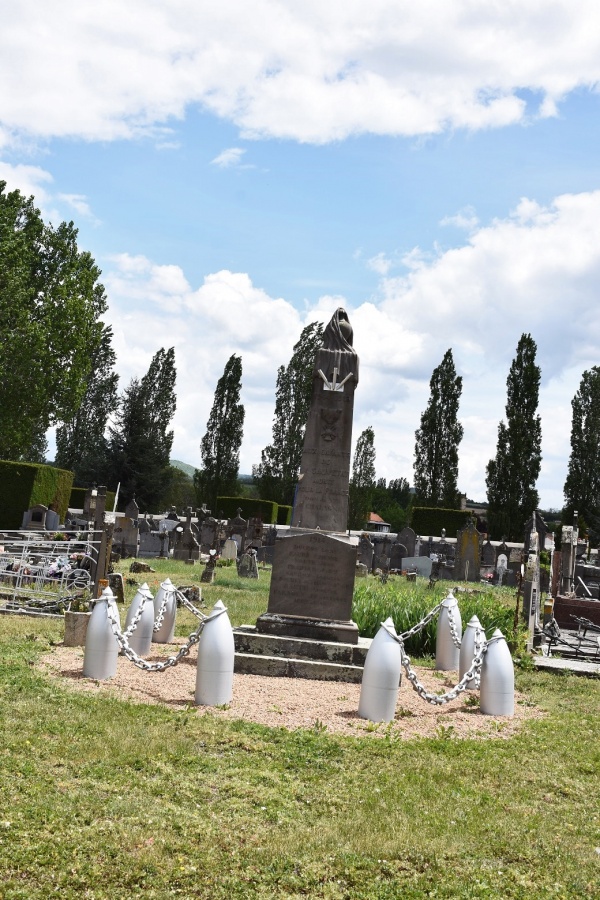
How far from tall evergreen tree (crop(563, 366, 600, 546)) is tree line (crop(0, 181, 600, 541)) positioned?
0.24ft

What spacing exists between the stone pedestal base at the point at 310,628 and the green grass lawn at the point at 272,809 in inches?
112

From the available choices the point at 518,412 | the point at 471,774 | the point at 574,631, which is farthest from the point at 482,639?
the point at 518,412

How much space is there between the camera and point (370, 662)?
795 centimetres

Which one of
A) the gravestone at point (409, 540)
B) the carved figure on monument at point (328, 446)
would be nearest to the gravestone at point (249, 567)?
the carved figure on monument at point (328, 446)

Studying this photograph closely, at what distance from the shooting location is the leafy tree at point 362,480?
175 feet

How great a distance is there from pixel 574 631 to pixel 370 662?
34.0 feet

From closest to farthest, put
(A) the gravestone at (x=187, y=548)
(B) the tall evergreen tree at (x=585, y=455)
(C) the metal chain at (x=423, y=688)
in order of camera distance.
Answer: (C) the metal chain at (x=423, y=688) < (A) the gravestone at (x=187, y=548) < (B) the tall evergreen tree at (x=585, y=455)

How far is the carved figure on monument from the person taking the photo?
11.1 meters

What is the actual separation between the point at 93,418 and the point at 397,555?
94.2 ft

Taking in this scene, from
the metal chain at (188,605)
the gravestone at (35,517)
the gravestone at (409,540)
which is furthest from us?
the gravestone at (409,540)

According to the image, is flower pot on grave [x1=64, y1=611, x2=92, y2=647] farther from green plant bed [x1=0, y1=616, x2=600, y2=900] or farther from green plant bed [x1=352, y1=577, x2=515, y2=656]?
green plant bed [x1=352, y1=577, x2=515, y2=656]

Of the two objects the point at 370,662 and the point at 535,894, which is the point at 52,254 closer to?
the point at 370,662

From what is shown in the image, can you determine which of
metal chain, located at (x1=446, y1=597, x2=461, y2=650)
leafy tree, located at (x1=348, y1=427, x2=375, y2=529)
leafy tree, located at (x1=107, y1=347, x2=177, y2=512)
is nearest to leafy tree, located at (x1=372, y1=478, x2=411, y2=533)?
leafy tree, located at (x1=348, y1=427, x2=375, y2=529)

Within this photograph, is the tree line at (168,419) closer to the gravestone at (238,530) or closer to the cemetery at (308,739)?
the gravestone at (238,530)
